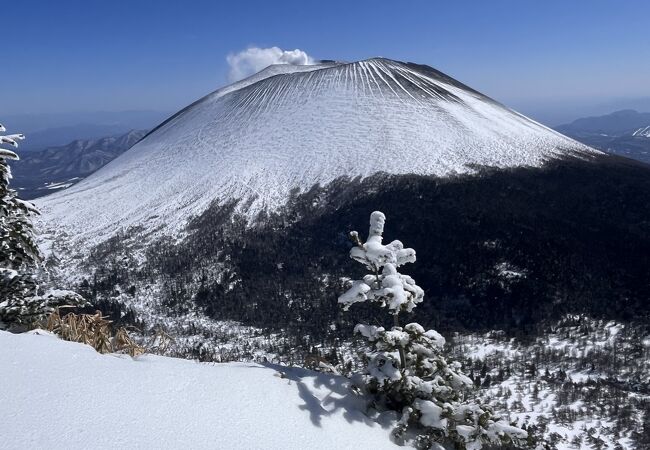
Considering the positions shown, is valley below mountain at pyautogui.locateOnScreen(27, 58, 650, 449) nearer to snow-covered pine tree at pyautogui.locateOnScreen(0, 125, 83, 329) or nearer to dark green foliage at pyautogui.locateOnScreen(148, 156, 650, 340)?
dark green foliage at pyautogui.locateOnScreen(148, 156, 650, 340)

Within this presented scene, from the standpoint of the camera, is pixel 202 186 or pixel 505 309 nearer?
pixel 505 309

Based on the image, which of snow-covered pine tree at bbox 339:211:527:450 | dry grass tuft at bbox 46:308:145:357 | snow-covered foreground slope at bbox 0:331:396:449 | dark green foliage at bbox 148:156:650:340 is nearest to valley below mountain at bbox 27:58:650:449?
dark green foliage at bbox 148:156:650:340

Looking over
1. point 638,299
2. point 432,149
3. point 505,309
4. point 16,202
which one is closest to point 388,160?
point 432,149

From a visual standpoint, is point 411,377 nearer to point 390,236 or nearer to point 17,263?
point 17,263

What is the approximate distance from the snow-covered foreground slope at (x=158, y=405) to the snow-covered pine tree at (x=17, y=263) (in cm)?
217

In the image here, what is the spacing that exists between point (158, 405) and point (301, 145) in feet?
284

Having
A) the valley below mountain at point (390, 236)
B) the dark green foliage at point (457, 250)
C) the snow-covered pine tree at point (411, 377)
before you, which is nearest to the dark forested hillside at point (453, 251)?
the dark green foliage at point (457, 250)

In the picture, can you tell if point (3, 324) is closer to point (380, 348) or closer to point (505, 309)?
point (380, 348)

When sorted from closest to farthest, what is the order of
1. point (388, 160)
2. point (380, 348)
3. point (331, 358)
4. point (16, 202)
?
point (380, 348), point (331, 358), point (16, 202), point (388, 160)

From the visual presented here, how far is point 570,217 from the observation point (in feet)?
206

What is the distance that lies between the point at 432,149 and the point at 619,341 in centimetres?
4925

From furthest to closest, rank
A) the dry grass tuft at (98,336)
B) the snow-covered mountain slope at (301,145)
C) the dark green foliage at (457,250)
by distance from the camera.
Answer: the snow-covered mountain slope at (301,145), the dark green foliage at (457,250), the dry grass tuft at (98,336)

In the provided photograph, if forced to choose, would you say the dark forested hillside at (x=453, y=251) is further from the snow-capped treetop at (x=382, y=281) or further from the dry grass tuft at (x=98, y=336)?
the snow-capped treetop at (x=382, y=281)

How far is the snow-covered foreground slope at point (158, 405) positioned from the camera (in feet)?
12.1
